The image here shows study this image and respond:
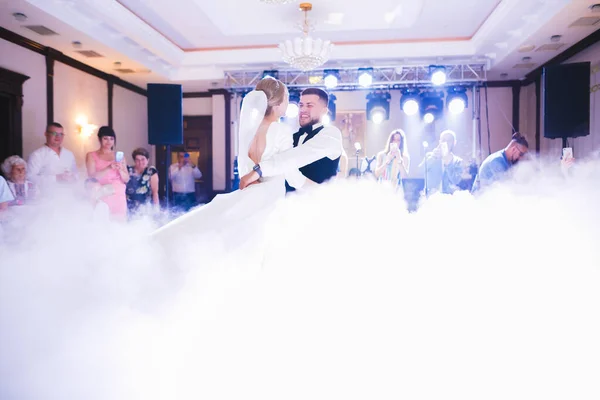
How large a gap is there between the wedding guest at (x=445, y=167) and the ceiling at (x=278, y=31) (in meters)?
1.80

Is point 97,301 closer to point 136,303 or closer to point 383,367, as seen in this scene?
point 136,303

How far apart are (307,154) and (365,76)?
22.1 ft

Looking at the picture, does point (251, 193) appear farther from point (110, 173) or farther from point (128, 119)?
point (128, 119)

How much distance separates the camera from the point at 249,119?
6.41ft

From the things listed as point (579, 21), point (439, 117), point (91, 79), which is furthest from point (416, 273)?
point (91, 79)

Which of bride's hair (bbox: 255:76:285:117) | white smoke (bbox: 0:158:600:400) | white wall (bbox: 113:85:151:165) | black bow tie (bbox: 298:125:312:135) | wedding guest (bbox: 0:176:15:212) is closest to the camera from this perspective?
white smoke (bbox: 0:158:600:400)

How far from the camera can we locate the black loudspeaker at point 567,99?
187 inches

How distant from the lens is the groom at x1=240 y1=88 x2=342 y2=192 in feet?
6.11

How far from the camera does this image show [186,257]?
6.04 feet

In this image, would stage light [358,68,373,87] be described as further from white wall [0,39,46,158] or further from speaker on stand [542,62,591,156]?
white wall [0,39,46,158]

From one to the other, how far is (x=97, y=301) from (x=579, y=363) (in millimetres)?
2008

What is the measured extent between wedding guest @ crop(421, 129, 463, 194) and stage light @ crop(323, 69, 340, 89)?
2236mm

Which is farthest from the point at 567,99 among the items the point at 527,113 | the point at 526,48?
the point at 527,113

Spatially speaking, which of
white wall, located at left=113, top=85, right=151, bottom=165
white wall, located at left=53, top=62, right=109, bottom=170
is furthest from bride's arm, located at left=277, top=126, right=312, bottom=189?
white wall, located at left=113, top=85, right=151, bottom=165
